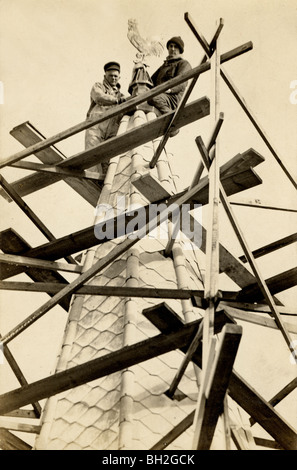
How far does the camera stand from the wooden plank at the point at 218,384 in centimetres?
605

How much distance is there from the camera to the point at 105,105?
14.4m

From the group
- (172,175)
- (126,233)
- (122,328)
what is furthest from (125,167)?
(122,328)

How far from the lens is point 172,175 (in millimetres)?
12812

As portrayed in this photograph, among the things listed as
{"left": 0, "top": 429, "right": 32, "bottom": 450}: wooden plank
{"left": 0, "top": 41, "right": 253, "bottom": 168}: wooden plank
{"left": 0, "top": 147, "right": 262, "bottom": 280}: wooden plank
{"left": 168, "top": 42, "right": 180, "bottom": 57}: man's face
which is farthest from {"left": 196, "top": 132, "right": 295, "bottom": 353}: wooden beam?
{"left": 168, "top": 42, "right": 180, "bottom": 57}: man's face

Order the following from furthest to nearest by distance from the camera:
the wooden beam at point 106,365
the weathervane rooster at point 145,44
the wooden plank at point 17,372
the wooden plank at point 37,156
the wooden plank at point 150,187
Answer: the weathervane rooster at point 145,44 < the wooden plank at point 37,156 < the wooden plank at point 17,372 < the wooden plank at point 150,187 < the wooden beam at point 106,365

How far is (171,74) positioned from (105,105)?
136cm

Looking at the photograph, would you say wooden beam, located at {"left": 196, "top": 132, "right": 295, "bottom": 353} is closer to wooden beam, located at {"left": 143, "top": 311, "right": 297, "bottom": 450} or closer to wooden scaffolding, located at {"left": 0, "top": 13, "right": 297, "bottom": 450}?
wooden scaffolding, located at {"left": 0, "top": 13, "right": 297, "bottom": 450}

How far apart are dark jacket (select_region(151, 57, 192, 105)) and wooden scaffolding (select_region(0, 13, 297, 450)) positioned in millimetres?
2399

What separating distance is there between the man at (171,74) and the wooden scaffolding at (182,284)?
2.03m

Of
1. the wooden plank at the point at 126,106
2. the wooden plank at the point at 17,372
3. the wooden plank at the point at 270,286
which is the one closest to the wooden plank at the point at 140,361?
the wooden plank at the point at 270,286

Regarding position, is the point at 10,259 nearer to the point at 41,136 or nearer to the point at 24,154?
the point at 24,154

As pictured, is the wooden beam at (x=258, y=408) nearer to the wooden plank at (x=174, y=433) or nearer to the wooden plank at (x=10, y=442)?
Answer: the wooden plank at (x=174, y=433)

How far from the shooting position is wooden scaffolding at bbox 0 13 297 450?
722 cm

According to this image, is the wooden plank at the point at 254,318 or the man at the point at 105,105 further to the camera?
the man at the point at 105,105
